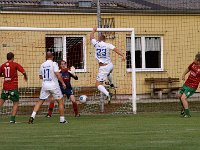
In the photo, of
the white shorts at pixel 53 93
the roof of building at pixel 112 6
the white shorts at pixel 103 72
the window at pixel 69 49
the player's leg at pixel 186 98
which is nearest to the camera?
the white shorts at pixel 53 93

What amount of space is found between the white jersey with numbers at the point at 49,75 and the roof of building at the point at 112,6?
13261 mm

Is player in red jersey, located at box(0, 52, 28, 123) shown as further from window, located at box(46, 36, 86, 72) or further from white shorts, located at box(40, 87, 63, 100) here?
window, located at box(46, 36, 86, 72)

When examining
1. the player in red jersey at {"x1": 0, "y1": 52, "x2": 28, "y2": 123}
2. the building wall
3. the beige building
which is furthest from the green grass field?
the beige building

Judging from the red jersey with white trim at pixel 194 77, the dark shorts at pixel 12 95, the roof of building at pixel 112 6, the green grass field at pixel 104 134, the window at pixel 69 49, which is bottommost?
the green grass field at pixel 104 134

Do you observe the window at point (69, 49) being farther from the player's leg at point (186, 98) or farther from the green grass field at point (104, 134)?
the green grass field at point (104, 134)

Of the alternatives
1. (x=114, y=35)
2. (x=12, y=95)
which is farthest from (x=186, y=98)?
(x=114, y=35)

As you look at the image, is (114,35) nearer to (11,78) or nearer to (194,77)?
(194,77)

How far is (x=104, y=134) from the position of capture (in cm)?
1606

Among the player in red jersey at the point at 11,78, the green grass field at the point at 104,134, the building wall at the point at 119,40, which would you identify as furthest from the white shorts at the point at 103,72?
the building wall at the point at 119,40

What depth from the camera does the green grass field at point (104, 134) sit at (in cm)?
1353

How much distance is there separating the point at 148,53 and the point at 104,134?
2200cm

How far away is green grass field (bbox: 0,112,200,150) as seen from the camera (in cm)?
1353

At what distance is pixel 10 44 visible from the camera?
94.5 ft

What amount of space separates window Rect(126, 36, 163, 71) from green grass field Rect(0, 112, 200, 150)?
1578cm
